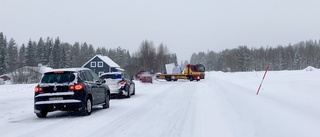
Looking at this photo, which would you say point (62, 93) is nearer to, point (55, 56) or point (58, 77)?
point (58, 77)

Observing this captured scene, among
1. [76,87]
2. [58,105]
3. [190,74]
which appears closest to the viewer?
[58,105]

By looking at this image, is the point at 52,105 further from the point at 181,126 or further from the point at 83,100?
the point at 181,126

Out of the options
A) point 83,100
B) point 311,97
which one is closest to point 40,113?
point 83,100

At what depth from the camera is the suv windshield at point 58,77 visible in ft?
38.9

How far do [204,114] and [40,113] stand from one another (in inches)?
214

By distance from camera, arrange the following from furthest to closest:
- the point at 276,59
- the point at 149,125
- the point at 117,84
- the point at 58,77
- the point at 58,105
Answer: the point at 276,59 < the point at 117,84 < the point at 58,77 < the point at 58,105 < the point at 149,125

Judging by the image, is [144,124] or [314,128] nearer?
[314,128]

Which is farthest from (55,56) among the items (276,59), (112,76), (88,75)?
(88,75)

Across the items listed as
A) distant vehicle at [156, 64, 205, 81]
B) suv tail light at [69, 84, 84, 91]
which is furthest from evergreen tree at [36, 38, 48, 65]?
suv tail light at [69, 84, 84, 91]

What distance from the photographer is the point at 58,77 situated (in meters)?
11.9

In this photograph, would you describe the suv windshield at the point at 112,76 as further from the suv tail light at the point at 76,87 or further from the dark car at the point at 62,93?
the suv tail light at the point at 76,87

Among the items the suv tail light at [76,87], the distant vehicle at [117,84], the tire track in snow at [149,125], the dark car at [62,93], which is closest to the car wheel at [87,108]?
the dark car at [62,93]

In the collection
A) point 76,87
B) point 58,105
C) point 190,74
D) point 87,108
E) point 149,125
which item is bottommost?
point 149,125

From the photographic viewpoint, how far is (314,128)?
886 cm
